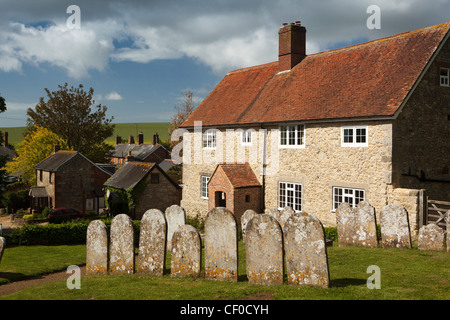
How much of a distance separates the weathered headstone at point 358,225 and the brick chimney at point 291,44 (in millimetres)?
14695

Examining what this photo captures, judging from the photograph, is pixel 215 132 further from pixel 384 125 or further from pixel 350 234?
pixel 350 234

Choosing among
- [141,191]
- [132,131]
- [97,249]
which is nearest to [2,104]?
[141,191]

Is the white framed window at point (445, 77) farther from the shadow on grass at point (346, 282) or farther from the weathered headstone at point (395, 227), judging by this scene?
the shadow on grass at point (346, 282)

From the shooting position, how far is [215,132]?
91.6ft

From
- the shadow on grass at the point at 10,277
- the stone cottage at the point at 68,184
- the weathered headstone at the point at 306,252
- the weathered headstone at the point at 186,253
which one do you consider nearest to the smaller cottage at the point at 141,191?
the stone cottage at the point at 68,184

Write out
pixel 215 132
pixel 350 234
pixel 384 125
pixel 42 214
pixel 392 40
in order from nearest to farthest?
pixel 350 234 < pixel 384 125 < pixel 392 40 < pixel 215 132 < pixel 42 214

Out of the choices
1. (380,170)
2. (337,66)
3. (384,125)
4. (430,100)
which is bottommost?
(380,170)

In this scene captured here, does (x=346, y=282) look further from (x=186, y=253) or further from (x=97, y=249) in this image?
(x=97, y=249)

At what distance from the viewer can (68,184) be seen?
38.6m

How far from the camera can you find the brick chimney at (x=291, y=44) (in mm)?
26609

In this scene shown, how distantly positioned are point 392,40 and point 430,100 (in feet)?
15.1

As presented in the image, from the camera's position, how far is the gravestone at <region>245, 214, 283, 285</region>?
970cm

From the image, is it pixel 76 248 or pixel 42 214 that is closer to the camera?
pixel 76 248
